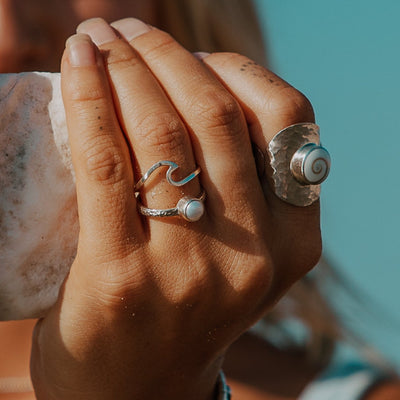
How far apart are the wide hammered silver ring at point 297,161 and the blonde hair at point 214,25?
3.26 ft

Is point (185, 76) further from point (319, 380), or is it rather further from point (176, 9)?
point (319, 380)

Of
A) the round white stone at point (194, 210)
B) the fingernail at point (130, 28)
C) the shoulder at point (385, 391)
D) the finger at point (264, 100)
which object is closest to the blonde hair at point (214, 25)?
the fingernail at point (130, 28)

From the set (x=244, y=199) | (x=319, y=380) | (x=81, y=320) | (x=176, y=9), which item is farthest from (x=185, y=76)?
(x=319, y=380)

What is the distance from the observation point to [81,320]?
105 centimetres

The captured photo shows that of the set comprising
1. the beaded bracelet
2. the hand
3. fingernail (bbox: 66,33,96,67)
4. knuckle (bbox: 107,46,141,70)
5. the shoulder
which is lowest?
the shoulder

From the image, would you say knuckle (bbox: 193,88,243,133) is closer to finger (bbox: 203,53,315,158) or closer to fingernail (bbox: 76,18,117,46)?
finger (bbox: 203,53,315,158)

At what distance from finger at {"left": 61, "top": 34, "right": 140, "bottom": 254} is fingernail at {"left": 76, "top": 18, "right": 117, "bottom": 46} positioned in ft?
0.31

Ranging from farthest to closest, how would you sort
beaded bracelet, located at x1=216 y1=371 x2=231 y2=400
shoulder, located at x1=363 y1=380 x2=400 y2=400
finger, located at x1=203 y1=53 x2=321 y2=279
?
shoulder, located at x1=363 y1=380 x2=400 y2=400 < beaded bracelet, located at x1=216 y1=371 x2=231 y2=400 < finger, located at x1=203 y1=53 x2=321 y2=279

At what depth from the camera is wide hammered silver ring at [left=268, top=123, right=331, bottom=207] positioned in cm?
101

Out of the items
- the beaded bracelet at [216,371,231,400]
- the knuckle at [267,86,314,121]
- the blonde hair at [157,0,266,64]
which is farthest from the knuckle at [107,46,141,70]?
the blonde hair at [157,0,266,64]

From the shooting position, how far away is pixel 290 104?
1.05 metres

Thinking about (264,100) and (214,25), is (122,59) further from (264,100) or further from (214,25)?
(214,25)

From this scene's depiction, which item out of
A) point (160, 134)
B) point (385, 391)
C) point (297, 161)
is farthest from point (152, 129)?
point (385, 391)

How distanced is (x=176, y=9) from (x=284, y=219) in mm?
1038
